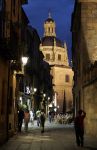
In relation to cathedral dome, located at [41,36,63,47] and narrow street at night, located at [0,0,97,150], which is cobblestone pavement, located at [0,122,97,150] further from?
cathedral dome, located at [41,36,63,47]

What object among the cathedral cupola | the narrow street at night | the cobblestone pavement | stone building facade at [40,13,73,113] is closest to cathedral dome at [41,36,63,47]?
stone building facade at [40,13,73,113]

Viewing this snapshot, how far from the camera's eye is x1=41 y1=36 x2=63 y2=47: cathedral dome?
13150cm

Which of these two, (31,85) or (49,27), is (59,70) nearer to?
(49,27)

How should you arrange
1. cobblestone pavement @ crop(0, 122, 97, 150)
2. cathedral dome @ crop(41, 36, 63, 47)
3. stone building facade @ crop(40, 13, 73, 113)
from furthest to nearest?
cathedral dome @ crop(41, 36, 63, 47)
stone building facade @ crop(40, 13, 73, 113)
cobblestone pavement @ crop(0, 122, 97, 150)

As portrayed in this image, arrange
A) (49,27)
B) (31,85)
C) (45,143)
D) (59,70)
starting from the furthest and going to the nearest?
(49,27), (59,70), (31,85), (45,143)

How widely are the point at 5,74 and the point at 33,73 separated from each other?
42250mm

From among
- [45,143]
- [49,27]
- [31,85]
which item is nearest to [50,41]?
[49,27]

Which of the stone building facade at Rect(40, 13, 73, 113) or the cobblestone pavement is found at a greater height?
the stone building facade at Rect(40, 13, 73, 113)

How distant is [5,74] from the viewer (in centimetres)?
2281

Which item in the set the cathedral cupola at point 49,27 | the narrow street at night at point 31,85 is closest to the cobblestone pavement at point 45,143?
the narrow street at night at point 31,85

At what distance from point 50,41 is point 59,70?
10.6 m

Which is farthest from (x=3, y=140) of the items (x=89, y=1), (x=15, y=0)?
(x=89, y=1)

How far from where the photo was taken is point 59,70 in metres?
127

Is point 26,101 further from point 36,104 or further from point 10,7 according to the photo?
point 10,7
